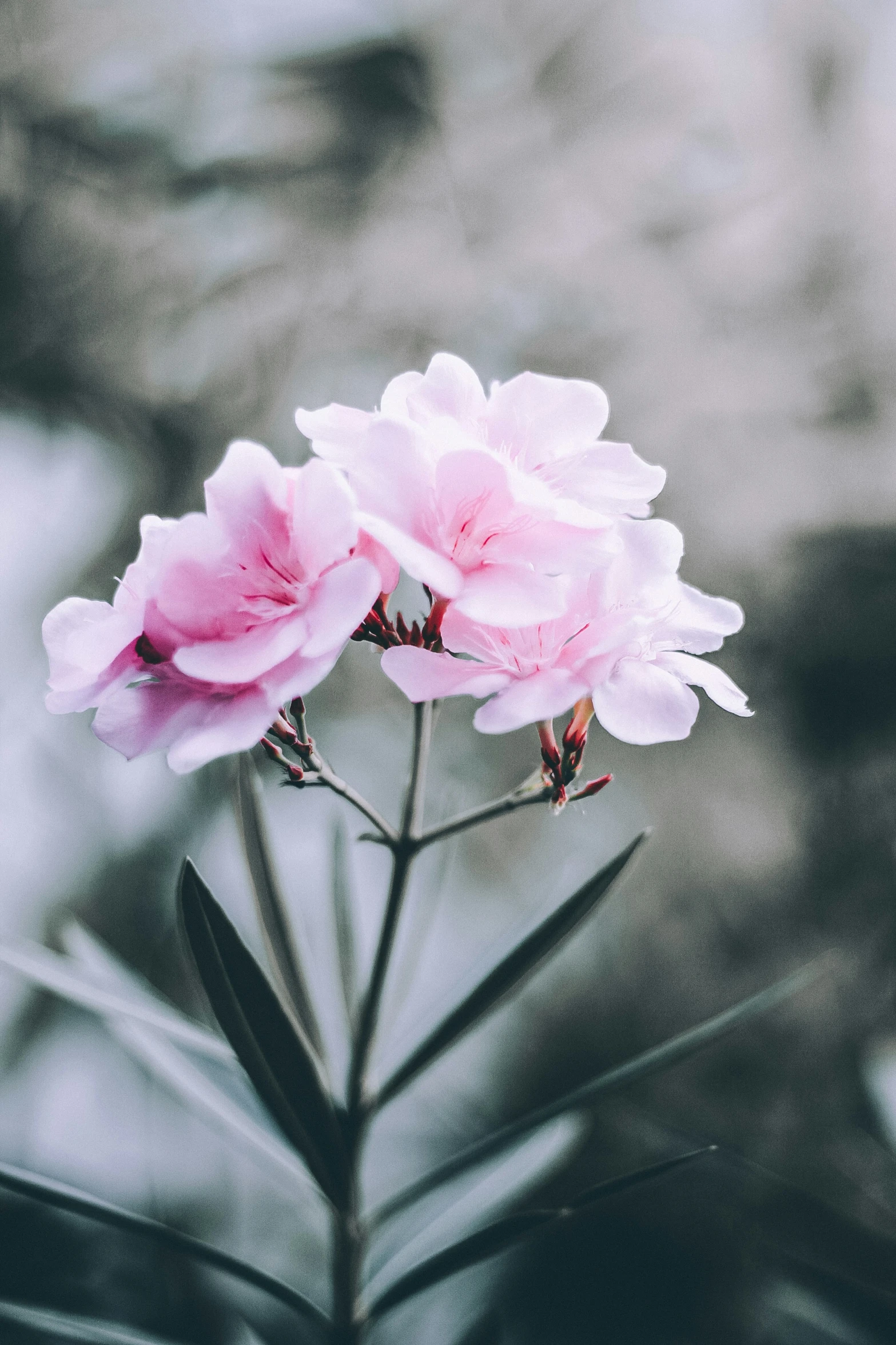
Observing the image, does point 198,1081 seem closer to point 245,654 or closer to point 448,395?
point 245,654

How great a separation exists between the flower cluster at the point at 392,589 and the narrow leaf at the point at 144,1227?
0.26m

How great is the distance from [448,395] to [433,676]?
0.52ft

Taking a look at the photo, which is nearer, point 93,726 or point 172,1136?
point 93,726

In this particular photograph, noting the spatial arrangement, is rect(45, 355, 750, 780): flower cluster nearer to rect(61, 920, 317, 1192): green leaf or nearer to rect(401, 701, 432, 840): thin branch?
rect(401, 701, 432, 840): thin branch

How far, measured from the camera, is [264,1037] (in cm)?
47

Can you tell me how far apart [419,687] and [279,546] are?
10 cm

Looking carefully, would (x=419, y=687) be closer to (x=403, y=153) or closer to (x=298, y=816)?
(x=298, y=816)

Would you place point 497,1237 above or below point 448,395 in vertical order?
below

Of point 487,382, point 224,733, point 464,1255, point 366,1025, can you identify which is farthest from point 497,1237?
point 487,382

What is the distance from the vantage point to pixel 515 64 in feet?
4.50

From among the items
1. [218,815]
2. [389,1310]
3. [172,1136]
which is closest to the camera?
[389,1310]

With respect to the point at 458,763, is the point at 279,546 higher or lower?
higher

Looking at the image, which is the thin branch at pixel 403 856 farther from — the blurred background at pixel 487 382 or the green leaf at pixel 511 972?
the blurred background at pixel 487 382

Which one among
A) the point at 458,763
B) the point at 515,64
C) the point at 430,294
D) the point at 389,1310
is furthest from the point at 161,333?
the point at 389,1310
